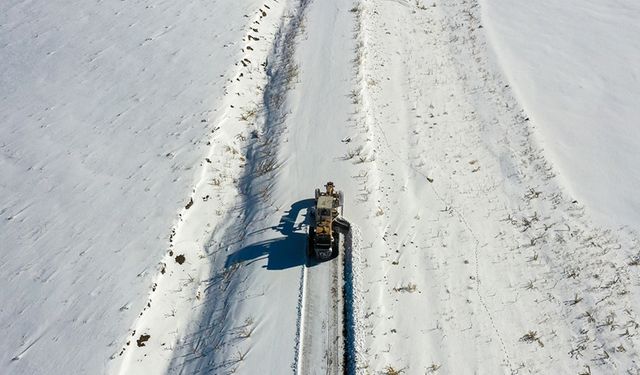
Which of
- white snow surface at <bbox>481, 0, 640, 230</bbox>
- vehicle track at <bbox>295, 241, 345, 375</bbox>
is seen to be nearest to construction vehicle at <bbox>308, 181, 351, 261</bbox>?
vehicle track at <bbox>295, 241, 345, 375</bbox>

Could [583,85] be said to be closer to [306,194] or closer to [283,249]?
[306,194]

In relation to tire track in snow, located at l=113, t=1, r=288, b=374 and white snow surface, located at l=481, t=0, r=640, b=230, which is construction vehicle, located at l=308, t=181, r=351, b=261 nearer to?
tire track in snow, located at l=113, t=1, r=288, b=374

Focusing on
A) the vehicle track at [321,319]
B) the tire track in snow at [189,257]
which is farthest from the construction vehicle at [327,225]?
the tire track in snow at [189,257]

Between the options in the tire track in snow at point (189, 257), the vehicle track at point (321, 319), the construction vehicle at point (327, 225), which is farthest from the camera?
the construction vehicle at point (327, 225)

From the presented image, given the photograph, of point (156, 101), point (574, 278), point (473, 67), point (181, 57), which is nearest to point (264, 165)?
point (156, 101)

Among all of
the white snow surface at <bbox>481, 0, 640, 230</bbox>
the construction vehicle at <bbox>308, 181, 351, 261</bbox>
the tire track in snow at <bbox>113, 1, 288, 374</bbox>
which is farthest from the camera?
the white snow surface at <bbox>481, 0, 640, 230</bbox>

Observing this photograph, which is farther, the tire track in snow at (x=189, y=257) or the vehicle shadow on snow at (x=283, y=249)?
the vehicle shadow on snow at (x=283, y=249)

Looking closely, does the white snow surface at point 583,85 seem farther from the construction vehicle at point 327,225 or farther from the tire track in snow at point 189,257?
the tire track in snow at point 189,257
